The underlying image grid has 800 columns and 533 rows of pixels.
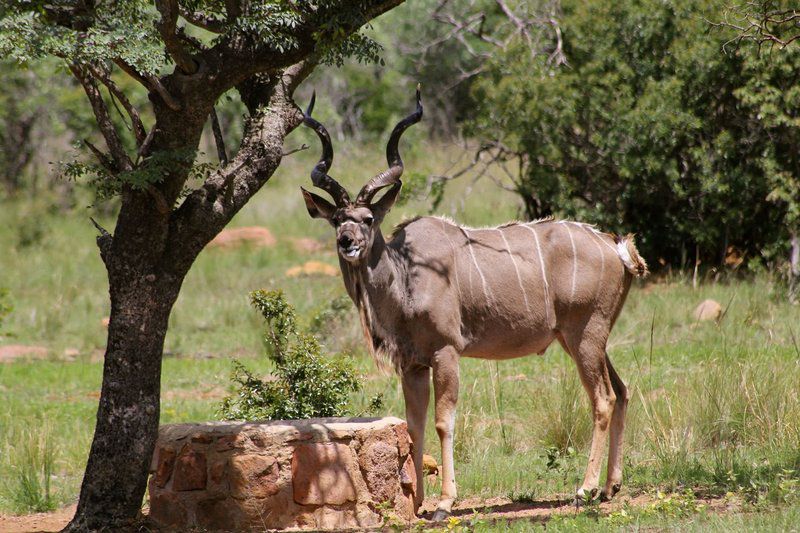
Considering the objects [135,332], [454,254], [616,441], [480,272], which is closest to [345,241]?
[454,254]

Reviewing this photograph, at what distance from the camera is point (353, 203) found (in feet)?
23.3

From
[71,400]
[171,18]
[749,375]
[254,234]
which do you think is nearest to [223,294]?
[254,234]

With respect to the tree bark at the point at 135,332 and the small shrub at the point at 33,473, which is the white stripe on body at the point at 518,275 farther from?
the small shrub at the point at 33,473

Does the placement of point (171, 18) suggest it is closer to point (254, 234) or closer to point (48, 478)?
point (48, 478)

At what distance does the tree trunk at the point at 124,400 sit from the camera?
6.12 meters

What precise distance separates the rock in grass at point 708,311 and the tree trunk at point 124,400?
289 inches

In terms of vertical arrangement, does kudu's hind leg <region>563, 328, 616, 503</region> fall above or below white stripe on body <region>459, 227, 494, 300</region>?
below

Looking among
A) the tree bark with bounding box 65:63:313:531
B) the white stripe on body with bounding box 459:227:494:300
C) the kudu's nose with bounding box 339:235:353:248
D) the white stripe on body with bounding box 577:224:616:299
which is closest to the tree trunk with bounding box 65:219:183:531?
the tree bark with bounding box 65:63:313:531

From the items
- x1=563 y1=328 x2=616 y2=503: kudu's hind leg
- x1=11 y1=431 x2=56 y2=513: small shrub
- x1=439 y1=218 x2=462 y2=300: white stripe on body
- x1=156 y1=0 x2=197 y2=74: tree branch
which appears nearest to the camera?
x1=156 y1=0 x2=197 y2=74: tree branch

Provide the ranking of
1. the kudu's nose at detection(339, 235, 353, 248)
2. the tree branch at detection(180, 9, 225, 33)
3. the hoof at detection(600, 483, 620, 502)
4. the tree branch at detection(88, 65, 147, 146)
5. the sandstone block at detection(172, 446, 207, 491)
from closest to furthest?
the tree branch at detection(88, 65, 147, 146)
the sandstone block at detection(172, 446, 207, 491)
the tree branch at detection(180, 9, 225, 33)
the kudu's nose at detection(339, 235, 353, 248)
the hoof at detection(600, 483, 620, 502)

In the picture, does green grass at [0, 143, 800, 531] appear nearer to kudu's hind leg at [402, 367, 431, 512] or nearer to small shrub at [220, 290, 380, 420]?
kudu's hind leg at [402, 367, 431, 512]

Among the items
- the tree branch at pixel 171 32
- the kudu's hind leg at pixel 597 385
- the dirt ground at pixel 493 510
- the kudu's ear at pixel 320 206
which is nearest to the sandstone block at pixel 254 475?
the dirt ground at pixel 493 510

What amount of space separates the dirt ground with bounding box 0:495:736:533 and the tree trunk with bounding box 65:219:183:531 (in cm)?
98

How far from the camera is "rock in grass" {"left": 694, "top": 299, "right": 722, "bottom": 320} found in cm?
1195
